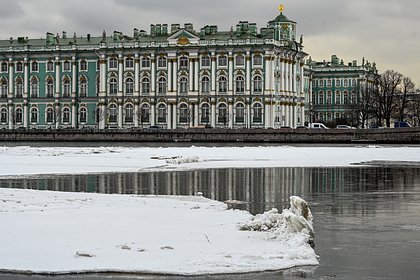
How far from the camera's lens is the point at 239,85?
11338 cm

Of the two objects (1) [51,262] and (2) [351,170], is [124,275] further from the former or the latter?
(2) [351,170]

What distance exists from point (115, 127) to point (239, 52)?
22636mm

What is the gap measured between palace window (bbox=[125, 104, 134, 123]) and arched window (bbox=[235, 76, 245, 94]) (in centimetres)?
1696

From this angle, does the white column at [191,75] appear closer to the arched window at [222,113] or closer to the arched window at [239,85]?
the arched window at [222,113]

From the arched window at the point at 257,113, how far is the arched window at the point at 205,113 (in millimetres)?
7031

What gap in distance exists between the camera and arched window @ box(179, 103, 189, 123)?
11479 cm

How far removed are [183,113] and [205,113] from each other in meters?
3.44

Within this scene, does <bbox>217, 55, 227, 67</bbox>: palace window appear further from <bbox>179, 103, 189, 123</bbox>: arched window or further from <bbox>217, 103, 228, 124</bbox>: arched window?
<bbox>179, 103, 189, 123</bbox>: arched window

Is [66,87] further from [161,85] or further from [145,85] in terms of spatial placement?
[161,85]

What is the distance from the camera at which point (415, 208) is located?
20.9 m

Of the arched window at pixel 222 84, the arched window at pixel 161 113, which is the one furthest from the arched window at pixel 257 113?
the arched window at pixel 161 113

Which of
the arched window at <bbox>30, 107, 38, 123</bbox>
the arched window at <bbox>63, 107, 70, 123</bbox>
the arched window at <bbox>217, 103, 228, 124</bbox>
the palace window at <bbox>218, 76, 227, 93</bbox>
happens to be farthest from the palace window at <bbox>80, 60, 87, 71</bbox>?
the arched window at <bbox>217, 103, 228, 124</bbox>

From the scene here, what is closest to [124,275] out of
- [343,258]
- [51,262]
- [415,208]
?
[51,262]

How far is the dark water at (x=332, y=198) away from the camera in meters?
13.0
